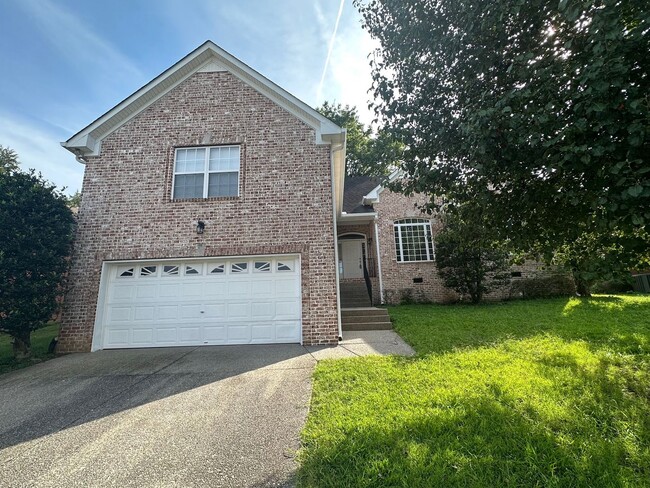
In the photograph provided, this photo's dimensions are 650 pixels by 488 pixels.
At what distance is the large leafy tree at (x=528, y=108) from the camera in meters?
2.63

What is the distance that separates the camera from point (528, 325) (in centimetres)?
769

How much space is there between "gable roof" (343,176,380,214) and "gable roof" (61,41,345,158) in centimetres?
533

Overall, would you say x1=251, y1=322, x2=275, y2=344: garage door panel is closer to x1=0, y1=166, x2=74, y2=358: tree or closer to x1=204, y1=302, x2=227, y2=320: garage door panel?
x1=204, y1=302, x2=227, y2=320: garage door panel

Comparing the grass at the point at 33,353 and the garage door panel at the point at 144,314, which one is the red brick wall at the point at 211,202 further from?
the garage door panel at the point at 144,314

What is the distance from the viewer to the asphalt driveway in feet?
8.19

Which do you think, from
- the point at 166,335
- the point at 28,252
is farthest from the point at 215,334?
the point at 28,252

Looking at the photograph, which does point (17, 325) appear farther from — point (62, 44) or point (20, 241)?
point (62, 44)

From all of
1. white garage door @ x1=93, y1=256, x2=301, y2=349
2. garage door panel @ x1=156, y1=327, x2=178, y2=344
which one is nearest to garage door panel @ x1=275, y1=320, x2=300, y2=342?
white garage door @ x1=93, y1=256, x2=301, y2=349

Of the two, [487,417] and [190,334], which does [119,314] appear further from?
[487,417]

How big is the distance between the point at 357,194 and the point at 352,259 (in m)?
3.74

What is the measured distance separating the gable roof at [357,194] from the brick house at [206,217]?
19.7 ft

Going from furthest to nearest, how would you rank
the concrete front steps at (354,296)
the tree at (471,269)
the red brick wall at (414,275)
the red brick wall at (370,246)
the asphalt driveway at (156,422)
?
the red brick wall at (370,246), the red brick wall at (414,275), the tree at (471,269), the concrete front steps at (354,296), the asphalt driveway at (156,422)

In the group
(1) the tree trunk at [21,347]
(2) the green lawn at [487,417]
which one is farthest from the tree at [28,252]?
(2) the green lawn at [487,417]

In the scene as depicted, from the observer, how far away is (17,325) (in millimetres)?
6387
